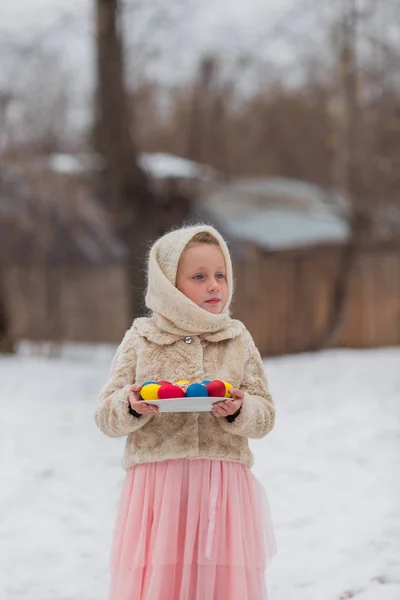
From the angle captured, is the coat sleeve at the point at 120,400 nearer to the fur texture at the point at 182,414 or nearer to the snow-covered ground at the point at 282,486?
the fur texture at the point at 182,414

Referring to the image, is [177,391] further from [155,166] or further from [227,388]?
[155,166]

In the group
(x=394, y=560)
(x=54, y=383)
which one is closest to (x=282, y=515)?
(x=394, y=560)

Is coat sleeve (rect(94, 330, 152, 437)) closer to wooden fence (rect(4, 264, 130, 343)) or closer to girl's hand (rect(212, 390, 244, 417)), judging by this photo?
girl's hand (rect(212, 390, 244, 417))

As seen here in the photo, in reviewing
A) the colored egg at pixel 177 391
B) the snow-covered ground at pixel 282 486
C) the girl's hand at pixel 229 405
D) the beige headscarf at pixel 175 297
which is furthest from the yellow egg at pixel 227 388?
the snow-covered ground at pixel 282 486

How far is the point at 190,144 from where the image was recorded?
13664mm

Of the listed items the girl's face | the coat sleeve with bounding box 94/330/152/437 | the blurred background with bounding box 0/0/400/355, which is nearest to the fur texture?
the coat sleeve with bounding box 94/330/152/437

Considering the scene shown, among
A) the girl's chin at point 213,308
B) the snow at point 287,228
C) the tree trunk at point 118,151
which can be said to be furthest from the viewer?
the snow at point 287,228

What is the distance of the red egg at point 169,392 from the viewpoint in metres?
2.80

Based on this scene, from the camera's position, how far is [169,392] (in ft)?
9.20

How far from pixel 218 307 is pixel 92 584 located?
2.01 metres

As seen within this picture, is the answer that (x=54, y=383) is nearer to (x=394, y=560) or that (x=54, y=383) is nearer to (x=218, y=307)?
(x=394, y=560)

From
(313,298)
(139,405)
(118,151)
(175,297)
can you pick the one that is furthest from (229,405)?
(313,298)

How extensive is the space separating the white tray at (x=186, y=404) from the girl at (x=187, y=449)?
172mm

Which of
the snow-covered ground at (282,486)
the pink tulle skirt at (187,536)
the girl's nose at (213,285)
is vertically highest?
the girl's nose at (213,285)
